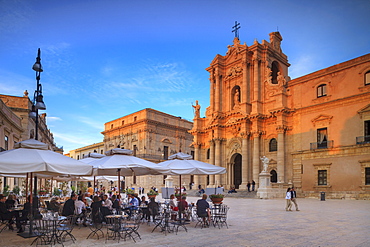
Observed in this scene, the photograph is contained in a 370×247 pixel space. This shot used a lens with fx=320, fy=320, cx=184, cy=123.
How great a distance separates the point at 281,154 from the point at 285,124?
311 cm

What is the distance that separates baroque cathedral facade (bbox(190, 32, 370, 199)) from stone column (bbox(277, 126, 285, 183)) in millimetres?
96

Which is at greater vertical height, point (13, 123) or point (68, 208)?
point (13, 123)

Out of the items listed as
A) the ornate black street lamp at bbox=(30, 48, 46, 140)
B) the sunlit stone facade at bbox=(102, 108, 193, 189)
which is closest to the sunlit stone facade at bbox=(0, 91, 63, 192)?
the ornate black street lamp at bbox=(30, 48, 46, 140)

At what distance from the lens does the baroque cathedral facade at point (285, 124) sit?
27.0 meters

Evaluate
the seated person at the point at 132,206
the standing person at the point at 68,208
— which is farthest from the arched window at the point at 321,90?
the standing person at the point at 68,208

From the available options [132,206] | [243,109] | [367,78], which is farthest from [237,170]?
[132,206]

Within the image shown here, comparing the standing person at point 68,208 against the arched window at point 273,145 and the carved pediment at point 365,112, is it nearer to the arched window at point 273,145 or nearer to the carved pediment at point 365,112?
the carved pediment at point 365,112

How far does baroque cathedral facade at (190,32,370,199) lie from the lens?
1063 inches

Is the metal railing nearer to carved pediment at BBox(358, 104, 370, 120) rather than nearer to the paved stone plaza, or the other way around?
carved pediment at BBox(358, 104, 370, 120)

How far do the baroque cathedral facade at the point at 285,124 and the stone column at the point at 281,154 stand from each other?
96mm

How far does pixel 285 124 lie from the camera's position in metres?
32.3

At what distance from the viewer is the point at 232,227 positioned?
10.6 metres

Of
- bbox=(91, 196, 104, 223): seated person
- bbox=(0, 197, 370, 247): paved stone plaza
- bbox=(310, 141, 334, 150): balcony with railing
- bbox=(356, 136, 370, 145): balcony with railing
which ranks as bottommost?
bbox=(0, 197, 370, 247): paved stone plaza

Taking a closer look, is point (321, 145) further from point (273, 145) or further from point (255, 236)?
point (255, 236)
